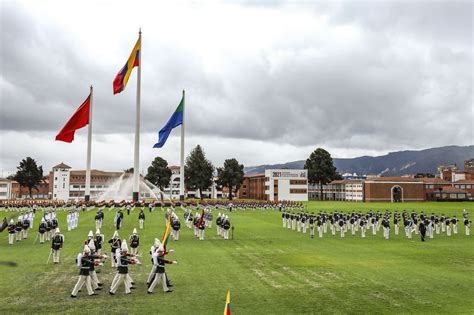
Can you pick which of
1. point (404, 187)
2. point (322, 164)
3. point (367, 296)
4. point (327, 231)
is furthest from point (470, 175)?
point (367, 296)

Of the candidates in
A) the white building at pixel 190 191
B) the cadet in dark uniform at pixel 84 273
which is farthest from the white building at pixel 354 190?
the cadet in dark uniform at pixel 84 273

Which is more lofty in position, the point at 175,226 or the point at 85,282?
the point at 175,226

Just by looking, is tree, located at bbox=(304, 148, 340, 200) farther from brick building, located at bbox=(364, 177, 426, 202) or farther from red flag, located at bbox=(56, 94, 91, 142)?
red flag, located at bbox=(56, 94, 91, 142)

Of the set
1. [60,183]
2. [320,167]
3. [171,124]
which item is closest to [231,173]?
[320,167]

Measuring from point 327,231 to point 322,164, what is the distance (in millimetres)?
76593

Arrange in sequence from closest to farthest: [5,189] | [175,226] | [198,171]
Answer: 1. [175,226]
2. [198,171]
3. [5,189]

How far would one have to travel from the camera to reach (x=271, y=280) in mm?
14828

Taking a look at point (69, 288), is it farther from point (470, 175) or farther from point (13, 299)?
point (470, 175)

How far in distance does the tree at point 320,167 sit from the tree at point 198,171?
2810cm

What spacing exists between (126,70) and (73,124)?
8.68 meters

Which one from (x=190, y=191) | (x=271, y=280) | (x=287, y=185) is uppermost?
(x=287, y=185)

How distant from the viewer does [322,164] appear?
107 m

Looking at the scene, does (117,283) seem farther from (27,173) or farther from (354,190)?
(27,173)

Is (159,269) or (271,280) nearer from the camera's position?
(159,269)
